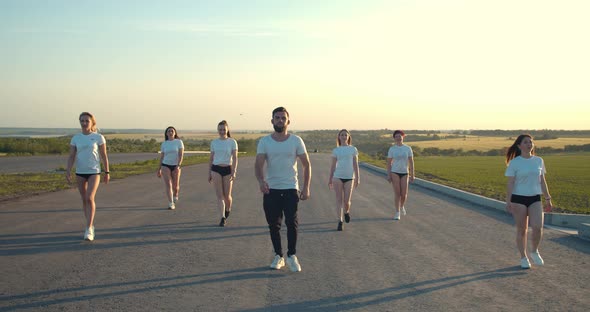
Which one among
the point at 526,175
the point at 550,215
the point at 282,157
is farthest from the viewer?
the point at 550,215

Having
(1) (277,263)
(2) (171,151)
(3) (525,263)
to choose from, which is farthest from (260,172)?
(2) (171,151)

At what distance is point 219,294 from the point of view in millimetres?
5609

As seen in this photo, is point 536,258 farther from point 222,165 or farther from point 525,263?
point 222,165

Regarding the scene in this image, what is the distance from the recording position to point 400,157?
11.4 metres

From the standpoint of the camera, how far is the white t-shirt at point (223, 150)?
10.2m

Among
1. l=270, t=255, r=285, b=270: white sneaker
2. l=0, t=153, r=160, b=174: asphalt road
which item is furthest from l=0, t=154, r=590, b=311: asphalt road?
l=0, t=153, r=160, b=174: asphalt road

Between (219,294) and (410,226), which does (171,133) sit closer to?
(410,226)

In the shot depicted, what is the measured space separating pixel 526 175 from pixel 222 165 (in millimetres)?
5702

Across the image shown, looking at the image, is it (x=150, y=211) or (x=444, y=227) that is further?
(x=150, y=211)

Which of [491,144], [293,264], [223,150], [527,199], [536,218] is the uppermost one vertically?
[223,150]

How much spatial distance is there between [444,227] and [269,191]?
509 cm

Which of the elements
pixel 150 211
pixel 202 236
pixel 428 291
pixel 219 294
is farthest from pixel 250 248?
pixel 150 211

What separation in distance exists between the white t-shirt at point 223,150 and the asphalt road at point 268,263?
1.34 meters

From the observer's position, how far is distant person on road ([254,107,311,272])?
6.56m
